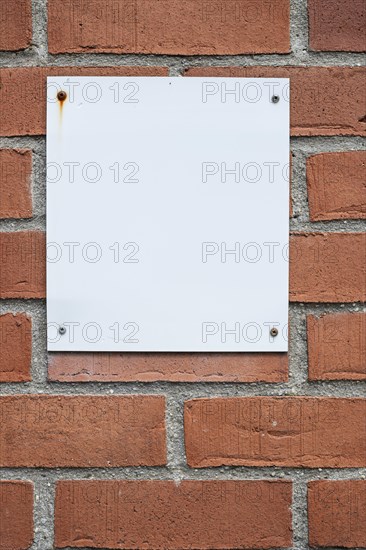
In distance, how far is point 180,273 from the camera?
0.79 meters

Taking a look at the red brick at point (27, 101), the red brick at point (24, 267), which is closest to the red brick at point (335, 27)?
the red brick at point (27, 101)

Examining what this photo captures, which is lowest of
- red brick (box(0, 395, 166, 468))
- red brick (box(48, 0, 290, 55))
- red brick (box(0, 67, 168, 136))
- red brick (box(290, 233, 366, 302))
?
red brick (box(0, 395, 166, 468))

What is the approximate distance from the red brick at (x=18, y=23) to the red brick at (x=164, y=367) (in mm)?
359

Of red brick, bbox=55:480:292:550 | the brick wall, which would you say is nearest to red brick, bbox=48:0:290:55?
the brick wall

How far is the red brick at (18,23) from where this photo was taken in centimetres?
79

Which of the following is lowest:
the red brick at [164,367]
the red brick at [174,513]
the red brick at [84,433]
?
the red brick at [174,513]

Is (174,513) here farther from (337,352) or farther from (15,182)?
(15,182)

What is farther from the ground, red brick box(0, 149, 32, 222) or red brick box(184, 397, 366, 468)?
red brick box(0, 149, 32, 222)

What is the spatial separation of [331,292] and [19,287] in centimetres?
36

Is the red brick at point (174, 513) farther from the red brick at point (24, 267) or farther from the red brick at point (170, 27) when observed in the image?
the red brick at point (170, 27)

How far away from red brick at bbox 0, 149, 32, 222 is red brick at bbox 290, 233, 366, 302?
313mm

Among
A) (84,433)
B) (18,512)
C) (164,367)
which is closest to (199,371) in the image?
(164,367)

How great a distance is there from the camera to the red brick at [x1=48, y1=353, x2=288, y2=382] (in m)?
0.79

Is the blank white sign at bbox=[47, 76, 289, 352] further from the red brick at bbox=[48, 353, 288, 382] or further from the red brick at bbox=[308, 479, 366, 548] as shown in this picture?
the red brick at bbox=[308, 479, 366, 548]
